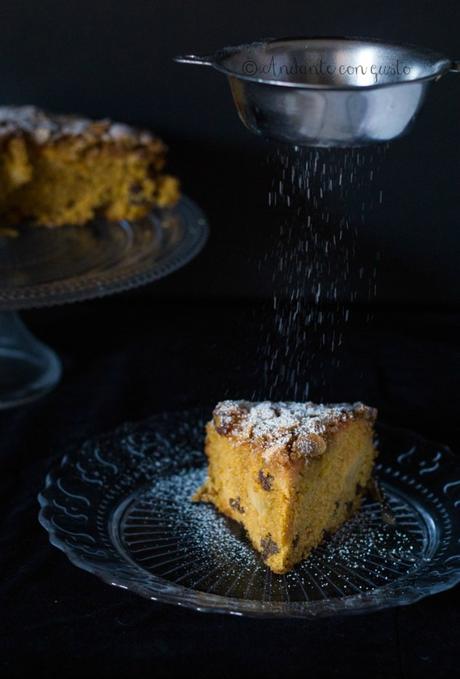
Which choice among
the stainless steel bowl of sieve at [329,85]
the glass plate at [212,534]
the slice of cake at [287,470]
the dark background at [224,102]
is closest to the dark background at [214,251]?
the dark background at [224,102]

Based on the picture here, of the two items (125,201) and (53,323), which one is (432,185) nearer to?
(125,201)

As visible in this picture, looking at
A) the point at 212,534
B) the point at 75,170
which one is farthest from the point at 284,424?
the point at 75,170

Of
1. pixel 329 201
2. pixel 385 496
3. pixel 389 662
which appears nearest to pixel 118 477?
pixel 385 496

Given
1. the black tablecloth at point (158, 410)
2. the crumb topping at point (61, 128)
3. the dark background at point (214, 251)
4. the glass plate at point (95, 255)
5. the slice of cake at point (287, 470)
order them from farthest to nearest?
the crumb topping at point (61, 128) < the dark background at point (214, 251) < the glass plate at point (95, 255) < the slice of cake at point (287, 470) < the black tablecloth at point (158, 410)

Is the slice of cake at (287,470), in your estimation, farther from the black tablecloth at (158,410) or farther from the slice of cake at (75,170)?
the slice of cake at (75,170)

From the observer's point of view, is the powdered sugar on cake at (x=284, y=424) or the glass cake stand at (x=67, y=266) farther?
the glass cake stand at (x=67, y=266)

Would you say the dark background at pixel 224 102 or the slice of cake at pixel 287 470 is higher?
the dark background at pixel 224 102

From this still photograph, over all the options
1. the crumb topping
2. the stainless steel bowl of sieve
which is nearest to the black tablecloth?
the crumb topping
